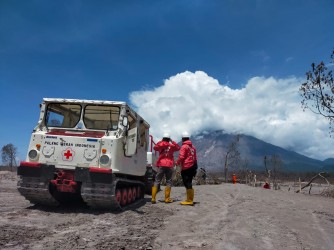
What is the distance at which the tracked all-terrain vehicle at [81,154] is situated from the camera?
9.21m

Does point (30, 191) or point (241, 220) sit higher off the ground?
point (30, 191)

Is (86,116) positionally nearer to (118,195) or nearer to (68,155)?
(68,155)

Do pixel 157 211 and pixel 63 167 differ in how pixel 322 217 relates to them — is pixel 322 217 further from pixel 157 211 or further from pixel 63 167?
pixel 63 167

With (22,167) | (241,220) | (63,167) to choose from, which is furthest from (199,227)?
(22,167)

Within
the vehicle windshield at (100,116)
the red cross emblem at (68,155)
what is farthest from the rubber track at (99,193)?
the vehicle windshield at (100,116)

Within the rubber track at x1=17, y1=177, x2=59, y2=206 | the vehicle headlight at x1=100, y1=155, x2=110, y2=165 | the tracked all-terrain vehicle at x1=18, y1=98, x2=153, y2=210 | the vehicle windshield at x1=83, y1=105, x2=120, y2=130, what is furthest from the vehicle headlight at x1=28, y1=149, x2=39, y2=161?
the vehicle headlight at x1=100, y1=155, x2=110, y2=165

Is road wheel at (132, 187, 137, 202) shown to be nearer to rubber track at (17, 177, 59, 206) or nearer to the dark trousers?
the dark trousers

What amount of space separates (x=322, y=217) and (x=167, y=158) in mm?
5010

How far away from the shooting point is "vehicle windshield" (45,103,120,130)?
34.0ft

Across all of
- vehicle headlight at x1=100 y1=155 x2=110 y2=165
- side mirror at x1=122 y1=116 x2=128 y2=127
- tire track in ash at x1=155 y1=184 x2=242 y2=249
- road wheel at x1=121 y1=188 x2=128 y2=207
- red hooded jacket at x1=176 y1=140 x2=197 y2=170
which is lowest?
tire track in ash at x1=155 y1=184 x2=242 y2=249

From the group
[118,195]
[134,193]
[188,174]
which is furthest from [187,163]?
[118,195]

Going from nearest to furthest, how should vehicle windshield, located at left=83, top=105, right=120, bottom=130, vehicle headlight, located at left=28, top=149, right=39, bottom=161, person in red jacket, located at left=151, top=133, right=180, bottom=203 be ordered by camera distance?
vehicle headlight, located at left=28, top=149, right=39, bottom=161
vehicle windshield, located at left=83, top=105, right=120, bottom=130
person in red jacket, located at left=151, top=133, right=180, bottom=203

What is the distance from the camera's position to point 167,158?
1227 centimetres

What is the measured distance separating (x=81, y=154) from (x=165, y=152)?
11.3 feet
